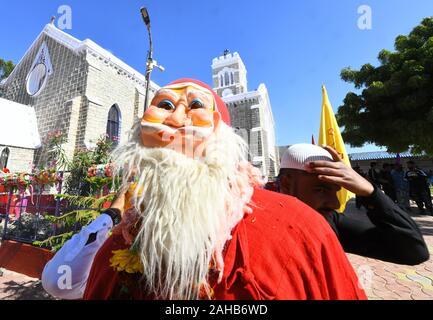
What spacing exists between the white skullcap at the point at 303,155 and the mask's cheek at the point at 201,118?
1.98 ft

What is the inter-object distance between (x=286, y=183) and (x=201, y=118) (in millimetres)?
745

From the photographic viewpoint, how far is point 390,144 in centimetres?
840

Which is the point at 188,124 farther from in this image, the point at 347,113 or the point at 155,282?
the point at 347,113

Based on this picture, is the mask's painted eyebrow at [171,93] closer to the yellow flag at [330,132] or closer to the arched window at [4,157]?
the yellow flag at [330,132]

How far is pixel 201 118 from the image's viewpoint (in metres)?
0.99

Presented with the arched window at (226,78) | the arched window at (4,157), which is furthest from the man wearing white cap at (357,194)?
the arched window at (226,78)

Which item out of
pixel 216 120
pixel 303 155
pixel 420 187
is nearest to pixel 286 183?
pixel 303 155

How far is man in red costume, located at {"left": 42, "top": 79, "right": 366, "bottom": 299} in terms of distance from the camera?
2.50ft

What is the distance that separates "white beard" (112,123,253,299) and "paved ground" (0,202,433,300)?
328cm

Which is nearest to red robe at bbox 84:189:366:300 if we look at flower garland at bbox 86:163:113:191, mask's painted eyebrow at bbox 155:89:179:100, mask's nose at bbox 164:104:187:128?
mask's nose at bbox 164:104:187:128

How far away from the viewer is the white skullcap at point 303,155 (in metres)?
1.29

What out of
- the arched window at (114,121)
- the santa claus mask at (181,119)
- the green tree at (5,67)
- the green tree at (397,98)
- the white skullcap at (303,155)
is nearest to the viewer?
the santa claus mask at (181,119)
